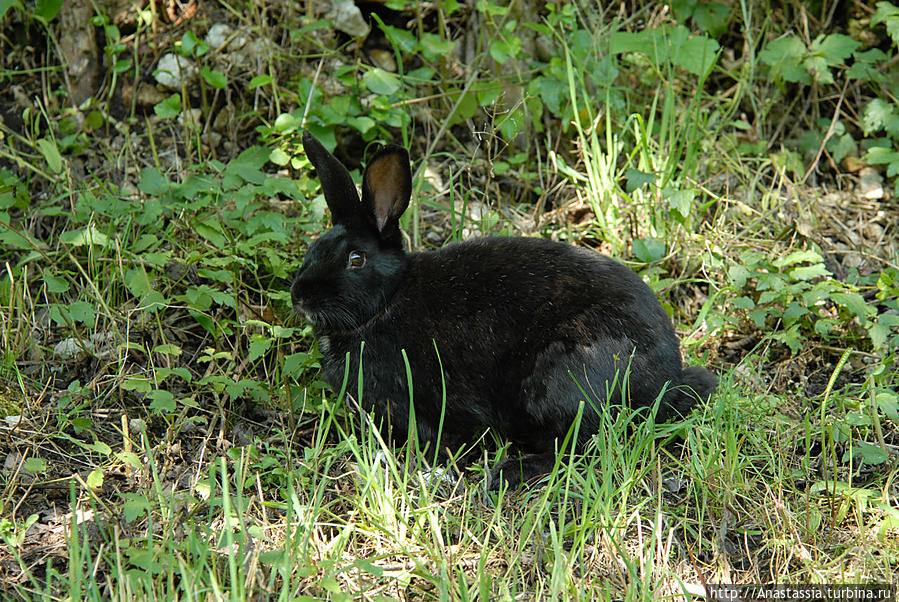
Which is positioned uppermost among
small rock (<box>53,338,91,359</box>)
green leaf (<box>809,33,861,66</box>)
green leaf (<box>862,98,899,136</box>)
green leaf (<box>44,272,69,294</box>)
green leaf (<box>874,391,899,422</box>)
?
green leaf (<box>809,33,861,66</box>)

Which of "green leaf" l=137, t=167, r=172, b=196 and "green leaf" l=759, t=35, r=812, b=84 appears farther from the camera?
"green leaf" l=759, t=35, r=812, b=84

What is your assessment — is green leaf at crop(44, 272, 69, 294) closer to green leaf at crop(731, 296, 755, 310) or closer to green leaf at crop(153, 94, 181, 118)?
green leaf at crop(153, 94, 181, 118)

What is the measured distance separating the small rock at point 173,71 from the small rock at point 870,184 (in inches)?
170

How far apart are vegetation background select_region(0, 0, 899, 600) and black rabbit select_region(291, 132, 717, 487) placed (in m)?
0.17

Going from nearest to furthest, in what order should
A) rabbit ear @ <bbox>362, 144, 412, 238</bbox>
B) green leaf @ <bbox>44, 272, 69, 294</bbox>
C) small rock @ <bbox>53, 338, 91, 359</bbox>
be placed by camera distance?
1. rabbit ear @ <bbox>362, 144, 412, 238</bbox>
2. green leaf @ <bbox>44, 272, 69, 294</bbox>
3. small rock @ <bbox>53, 338, 91, 359</bbox>

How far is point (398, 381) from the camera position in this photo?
3.84 metres

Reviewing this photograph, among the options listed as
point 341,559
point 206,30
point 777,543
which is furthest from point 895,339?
point 206,30

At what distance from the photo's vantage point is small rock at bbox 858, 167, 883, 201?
561 cm

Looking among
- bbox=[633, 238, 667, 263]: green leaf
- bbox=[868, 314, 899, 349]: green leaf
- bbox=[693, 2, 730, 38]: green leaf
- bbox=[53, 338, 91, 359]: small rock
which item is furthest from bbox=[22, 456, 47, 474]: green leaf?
bbox=[693, 2, 730, 38]: green leaf

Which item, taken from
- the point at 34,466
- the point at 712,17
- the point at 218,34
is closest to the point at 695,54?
the point at 712,17

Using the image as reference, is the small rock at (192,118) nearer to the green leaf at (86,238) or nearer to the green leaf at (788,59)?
the green leaf at (86,238)

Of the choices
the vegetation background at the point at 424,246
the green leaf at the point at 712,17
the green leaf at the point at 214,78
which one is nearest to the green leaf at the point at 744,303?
the vegetation background at the point at 424,246

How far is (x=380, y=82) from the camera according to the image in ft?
16.4

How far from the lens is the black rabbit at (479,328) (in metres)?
3.61
